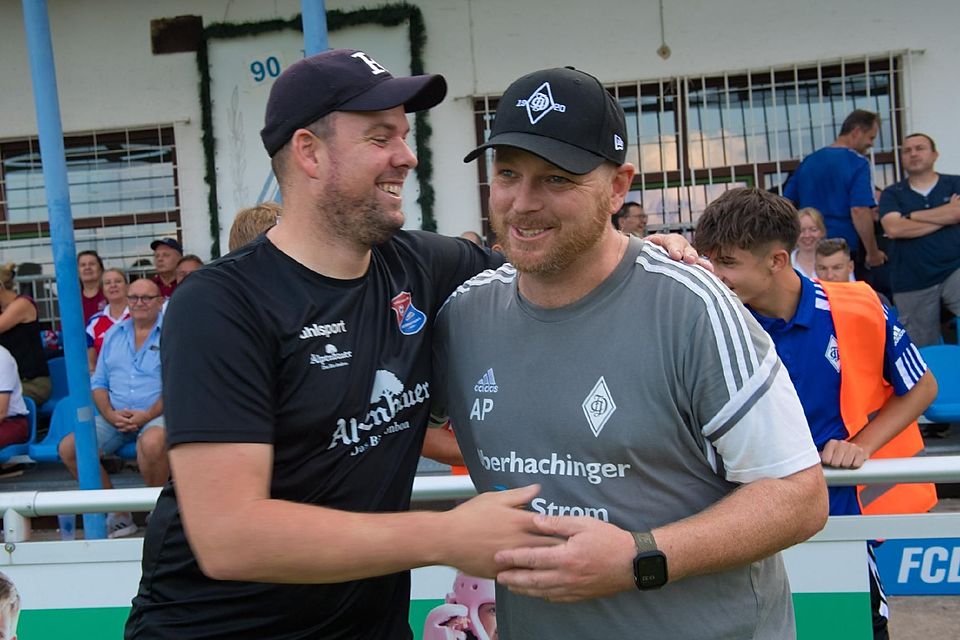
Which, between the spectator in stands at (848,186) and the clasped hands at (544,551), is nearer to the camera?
the clasped hands at (544,551)

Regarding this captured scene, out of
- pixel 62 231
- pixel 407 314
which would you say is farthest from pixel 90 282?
pixel 407 314

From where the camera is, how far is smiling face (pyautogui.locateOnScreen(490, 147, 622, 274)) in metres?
1.85

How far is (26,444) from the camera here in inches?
255

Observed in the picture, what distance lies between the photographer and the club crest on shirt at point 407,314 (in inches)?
82.4

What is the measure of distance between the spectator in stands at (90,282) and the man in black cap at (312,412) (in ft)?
21.2

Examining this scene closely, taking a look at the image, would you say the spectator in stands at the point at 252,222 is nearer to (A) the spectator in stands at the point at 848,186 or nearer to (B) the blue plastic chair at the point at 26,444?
(B) the blue plastic chair at the point at 26,444

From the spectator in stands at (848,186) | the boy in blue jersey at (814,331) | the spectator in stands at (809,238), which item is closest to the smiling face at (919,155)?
the spectator in stands at (848,186)

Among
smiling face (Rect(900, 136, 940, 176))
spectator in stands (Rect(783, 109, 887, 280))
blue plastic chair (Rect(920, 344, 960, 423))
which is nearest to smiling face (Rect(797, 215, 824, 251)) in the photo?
spectator in stands (Rect(783, 109, 887, 280))

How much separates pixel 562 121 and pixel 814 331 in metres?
1.60

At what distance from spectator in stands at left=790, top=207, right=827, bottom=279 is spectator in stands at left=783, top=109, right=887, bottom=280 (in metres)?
0.66

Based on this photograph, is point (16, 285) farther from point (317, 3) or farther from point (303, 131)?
point (303, 131)

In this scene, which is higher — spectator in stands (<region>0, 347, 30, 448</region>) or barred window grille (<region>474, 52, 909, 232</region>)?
barred window grille (<region>474, 52, 909, 232</region>)

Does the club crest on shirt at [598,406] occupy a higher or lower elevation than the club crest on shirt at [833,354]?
higher

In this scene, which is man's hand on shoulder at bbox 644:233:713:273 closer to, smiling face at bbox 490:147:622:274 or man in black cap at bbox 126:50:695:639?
smiling face at bbox 490:147:622:274
